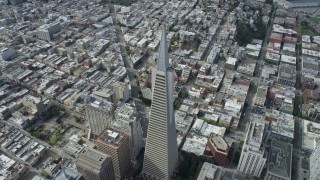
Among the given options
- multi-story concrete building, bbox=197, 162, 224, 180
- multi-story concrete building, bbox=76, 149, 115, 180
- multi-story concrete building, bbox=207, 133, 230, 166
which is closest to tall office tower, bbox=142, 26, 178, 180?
multi-story concrete building, bbox=197, 162, 224, 180

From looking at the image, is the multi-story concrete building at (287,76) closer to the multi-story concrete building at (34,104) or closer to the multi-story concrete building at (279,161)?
the multi-story concrete building at (279,161)

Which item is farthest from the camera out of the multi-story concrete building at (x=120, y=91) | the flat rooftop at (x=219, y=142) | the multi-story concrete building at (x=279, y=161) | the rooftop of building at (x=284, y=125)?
the multi-story concrete building at (x=120, y=91)

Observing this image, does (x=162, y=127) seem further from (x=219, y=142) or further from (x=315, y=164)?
(x=315, y=164)

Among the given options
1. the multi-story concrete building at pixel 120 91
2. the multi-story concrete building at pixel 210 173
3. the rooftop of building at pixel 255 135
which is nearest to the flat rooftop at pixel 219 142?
the rooftop of building at pixel 255 135

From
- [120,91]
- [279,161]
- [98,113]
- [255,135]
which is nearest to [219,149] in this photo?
[255,135]

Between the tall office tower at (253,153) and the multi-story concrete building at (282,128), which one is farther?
the multi-story concrete building at (282,128)

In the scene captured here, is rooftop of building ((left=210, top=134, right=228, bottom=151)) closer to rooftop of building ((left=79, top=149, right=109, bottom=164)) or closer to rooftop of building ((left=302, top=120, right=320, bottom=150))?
rooftop of building ((left=302, top=120, right=320, bottom=150))
